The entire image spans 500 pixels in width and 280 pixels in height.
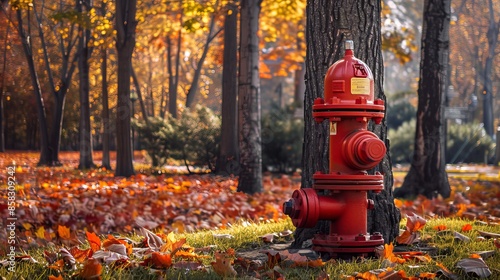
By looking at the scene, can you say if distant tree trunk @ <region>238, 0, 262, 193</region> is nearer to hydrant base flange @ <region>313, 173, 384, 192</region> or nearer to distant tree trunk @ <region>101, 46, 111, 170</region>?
hydrant base flange @ <region>313, 173, 384, 192</region>

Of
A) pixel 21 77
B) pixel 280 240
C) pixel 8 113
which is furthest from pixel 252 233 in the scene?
pixel 21 77

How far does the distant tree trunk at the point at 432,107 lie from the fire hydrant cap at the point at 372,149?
765 cm

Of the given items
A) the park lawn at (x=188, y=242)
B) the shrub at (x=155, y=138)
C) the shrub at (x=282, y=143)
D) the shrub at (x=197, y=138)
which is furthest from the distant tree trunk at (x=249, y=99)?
the shrub at (x=155, y=138)

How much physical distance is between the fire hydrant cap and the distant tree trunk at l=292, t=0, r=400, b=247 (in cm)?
83

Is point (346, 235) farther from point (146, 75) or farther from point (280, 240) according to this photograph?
point (146, 75)

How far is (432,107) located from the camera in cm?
1169

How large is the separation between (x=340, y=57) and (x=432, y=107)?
22.7 ft

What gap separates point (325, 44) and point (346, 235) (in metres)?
1.50

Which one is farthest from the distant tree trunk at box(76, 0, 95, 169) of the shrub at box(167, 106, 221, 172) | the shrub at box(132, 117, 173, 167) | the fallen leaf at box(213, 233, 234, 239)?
the fallen leaf at box(213, 233, 234, 239)

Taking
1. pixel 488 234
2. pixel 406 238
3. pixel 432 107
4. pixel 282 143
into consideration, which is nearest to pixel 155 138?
pixel 282 143

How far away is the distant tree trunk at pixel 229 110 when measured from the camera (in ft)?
57.3

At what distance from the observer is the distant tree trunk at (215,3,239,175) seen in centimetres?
1745

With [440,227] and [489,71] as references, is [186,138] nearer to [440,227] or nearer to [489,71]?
[440,227]

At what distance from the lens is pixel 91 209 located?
8.54 metres
